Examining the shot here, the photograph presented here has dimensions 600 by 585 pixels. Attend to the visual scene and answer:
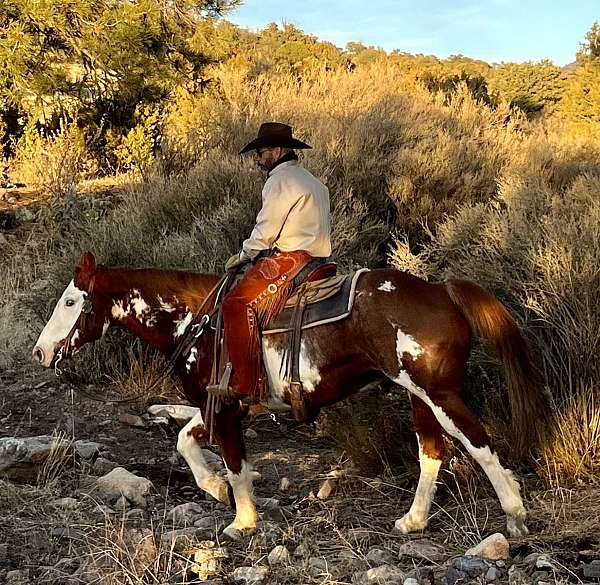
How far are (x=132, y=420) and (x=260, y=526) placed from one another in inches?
105

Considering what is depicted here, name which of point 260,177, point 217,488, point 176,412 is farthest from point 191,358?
point 260,177

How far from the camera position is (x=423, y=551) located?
156 inches

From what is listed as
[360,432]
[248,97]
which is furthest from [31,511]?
[248,97]

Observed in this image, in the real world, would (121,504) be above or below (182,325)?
below

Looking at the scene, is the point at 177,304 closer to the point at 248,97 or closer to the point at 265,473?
the point at 265,473

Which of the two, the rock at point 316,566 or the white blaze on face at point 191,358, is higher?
the white blaze on face at point 191,358

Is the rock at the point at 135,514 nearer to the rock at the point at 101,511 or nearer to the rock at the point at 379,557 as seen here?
the rock at the point at 101,511

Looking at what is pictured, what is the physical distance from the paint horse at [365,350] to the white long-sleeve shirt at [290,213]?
18.5 inches

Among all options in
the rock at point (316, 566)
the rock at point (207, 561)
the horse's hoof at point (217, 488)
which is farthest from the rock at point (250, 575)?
the horse's hoof at point (217, 488)

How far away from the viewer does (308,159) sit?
998cm

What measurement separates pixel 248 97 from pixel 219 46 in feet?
12.6

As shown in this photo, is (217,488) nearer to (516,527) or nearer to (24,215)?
(516,527)

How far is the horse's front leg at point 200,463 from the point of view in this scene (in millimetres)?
5109

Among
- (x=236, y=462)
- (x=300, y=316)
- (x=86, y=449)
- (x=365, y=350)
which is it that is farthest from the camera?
(x=86, y=449)
